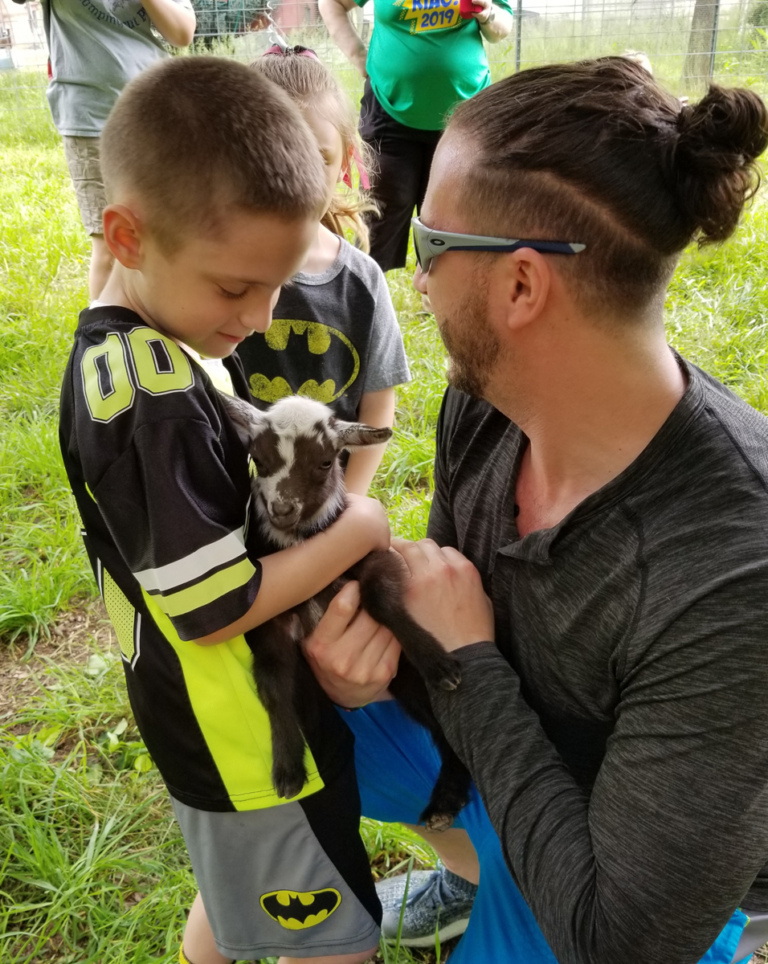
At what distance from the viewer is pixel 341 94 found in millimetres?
2943

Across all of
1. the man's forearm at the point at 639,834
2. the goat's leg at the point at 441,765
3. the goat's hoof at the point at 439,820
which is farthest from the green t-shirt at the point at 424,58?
the man's forearm at the point at 639,834

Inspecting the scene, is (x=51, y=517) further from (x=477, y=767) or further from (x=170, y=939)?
(x=477, y=767)

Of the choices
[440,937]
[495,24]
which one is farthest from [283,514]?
[495,24]

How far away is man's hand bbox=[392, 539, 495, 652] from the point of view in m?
1.75

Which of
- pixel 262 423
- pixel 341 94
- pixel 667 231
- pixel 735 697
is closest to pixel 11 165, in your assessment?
pixel 341 94

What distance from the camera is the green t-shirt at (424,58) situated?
429cm

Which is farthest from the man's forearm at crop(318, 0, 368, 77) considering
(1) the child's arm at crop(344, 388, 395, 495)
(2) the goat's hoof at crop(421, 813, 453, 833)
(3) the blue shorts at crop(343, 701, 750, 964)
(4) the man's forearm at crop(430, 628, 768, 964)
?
(4) the man's forearm at crop(430, 628, 768, 964)

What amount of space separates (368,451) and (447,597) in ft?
3.86

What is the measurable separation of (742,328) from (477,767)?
13.8 ft

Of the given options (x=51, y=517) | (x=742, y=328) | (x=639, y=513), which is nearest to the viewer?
(x=639, y=513)

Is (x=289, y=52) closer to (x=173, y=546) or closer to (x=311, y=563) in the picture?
(x=311, y=563)

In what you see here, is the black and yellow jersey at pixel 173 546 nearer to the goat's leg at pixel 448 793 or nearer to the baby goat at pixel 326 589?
the baby goat at pixel 326 589

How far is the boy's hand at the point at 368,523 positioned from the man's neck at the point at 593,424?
35 cm

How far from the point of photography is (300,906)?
1.76 meters
